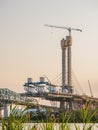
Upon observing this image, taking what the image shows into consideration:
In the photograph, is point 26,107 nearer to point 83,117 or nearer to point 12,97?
point 83,117

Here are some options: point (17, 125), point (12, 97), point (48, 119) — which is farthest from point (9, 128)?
point (12, 97)

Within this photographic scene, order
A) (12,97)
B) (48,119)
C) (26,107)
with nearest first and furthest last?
(26,107), (48,119), (12,97)

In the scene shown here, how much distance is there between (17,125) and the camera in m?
14.5

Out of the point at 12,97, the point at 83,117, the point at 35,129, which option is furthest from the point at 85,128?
the point at 12,97

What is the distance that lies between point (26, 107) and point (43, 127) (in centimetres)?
101

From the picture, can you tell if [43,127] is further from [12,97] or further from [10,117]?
[12,97]

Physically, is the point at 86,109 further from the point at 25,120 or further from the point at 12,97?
the point at 12,97

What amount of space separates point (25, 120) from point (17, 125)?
58cm

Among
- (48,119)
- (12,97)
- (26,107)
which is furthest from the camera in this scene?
(12,97)

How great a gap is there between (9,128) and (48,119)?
1596mm

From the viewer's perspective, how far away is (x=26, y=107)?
14.4m

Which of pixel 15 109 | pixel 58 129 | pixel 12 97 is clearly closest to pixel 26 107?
pixel 15 109

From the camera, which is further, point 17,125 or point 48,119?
point 48,119

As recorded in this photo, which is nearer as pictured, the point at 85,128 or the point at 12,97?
the point at 85,128
